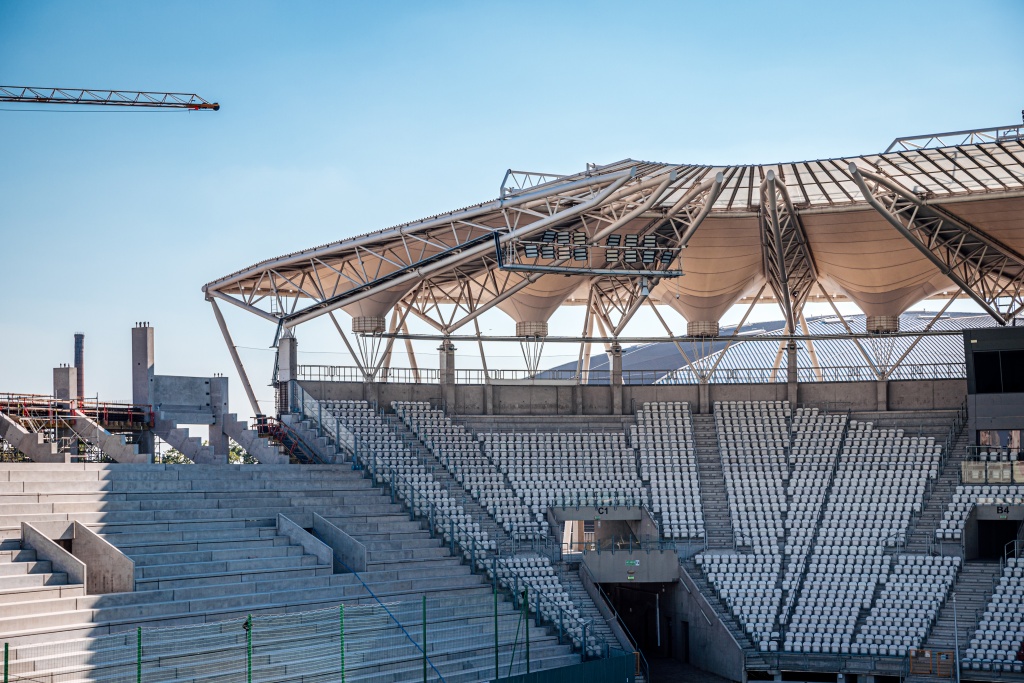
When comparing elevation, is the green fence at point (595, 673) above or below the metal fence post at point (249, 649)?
below

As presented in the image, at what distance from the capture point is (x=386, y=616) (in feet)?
98.4

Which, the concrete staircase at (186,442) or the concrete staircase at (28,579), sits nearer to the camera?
the concrete staircase at (28,579)

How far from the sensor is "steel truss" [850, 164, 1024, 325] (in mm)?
40969

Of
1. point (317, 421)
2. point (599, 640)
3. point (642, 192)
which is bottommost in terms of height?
point (599, 640)

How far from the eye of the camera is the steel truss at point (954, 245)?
41.0m

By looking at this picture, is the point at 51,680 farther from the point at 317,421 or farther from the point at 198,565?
the point at 317,421

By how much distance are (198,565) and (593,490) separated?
18449 mm

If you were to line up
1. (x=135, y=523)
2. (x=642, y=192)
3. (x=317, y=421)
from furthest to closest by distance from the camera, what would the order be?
(x=317, y=421) < (x=642, y=192) < (x=135, y=523)

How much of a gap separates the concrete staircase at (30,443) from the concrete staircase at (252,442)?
752 centimetres

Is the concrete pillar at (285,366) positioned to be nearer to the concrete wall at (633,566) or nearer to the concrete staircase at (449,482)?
the concrete staircase at (449,482)

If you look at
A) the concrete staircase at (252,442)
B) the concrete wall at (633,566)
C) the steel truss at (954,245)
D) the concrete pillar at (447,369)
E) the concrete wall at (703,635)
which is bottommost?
the concrete wall at (703,635)

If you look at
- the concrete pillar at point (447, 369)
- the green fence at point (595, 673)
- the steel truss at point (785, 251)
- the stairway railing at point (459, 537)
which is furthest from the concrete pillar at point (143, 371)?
the steel truss at point (785, 251)

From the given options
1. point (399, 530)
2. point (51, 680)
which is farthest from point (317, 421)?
point (51, 680)

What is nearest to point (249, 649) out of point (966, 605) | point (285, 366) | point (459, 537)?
point (459, 537)
